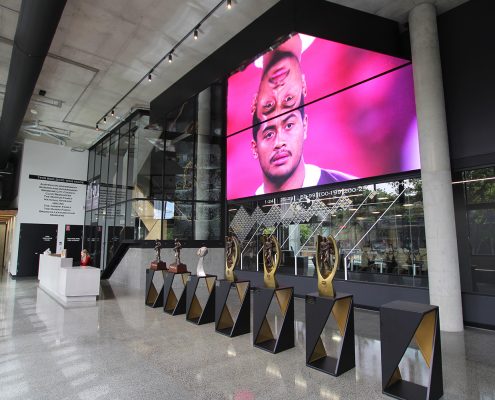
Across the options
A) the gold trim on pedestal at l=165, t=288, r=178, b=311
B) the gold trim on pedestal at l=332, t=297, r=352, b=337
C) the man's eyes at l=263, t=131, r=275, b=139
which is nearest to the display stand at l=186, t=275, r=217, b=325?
the gold trim on pedestal at l=165, t=288, r=178, b=311

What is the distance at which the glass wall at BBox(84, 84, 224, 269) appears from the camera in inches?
385

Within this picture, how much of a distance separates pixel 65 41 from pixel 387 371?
8064 mm

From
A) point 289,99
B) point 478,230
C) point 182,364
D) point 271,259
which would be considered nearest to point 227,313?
point 271,259

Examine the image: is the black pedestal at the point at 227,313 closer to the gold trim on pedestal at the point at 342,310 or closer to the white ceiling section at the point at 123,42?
the gold trim on pedestal at the point at 342,310

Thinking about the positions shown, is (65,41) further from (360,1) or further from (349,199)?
(349,199)

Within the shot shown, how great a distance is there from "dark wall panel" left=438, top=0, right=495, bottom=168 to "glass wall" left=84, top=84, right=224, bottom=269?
19.5 feet

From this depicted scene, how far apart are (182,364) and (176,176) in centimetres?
723

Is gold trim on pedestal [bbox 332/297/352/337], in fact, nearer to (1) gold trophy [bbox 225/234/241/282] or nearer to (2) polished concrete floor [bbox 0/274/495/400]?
(2) polished concrete floor [bbox 0/274/495/400]

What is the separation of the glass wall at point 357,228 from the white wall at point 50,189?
29.2 ft

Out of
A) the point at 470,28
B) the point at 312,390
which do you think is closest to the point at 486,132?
the point at 470,28

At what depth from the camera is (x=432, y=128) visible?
5234 mm

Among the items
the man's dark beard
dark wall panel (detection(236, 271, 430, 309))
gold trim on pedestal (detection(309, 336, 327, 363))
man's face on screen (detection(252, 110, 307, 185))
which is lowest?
gold trim on pedestal (detection(309, 336, 327, 363))

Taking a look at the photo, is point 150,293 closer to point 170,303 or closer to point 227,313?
point 170,303

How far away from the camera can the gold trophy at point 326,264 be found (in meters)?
3.56
